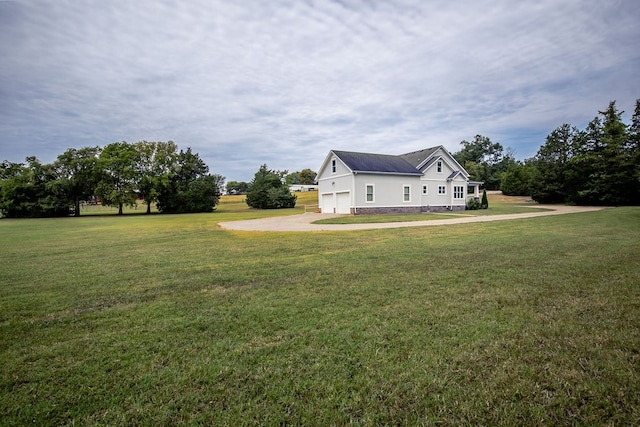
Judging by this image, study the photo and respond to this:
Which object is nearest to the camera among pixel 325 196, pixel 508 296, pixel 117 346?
pixel 117 346

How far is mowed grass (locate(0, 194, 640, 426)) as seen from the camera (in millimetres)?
2209

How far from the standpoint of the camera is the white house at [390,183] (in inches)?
1044

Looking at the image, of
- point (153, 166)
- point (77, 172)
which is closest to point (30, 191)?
point (77, 172)

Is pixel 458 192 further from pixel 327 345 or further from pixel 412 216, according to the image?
pixel 327 345

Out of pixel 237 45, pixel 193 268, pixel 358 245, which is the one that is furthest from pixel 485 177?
pixel 193 268

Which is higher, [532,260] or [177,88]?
[177,88]

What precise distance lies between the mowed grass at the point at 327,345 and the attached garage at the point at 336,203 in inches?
813

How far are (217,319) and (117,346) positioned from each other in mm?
1088

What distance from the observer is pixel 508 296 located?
4.54 metres

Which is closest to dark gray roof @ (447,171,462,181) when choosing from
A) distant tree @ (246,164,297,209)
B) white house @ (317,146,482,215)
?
white house @ (317,146,482,215)

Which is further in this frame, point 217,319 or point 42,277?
point 42,277

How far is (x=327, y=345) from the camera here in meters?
3.13

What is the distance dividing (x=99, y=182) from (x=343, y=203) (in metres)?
31.3

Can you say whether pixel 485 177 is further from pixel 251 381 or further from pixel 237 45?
pixel 251 381
